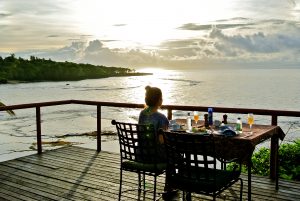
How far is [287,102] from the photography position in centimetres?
6306

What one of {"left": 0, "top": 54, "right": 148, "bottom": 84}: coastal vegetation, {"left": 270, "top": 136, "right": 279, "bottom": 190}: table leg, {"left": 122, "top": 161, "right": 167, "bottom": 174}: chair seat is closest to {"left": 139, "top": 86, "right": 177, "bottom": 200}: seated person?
{"left": 122, "top": 161, "right": 167, "bottom": 174}: chair seat

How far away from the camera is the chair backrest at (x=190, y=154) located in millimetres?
3176

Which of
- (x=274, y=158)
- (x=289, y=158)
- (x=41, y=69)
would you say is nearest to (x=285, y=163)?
(x=289, y=158)

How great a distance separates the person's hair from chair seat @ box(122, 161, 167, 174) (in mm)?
614

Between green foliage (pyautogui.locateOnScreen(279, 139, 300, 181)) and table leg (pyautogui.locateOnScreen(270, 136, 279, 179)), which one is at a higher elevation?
table leg (pyautogui.locateOnScreen(270, 136, 279, 179))

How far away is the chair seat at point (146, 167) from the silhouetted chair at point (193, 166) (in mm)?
434

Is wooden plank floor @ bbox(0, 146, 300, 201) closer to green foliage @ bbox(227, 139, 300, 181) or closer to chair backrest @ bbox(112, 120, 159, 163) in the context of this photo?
chair backrest @ bbox(112, 120, 159, 163)

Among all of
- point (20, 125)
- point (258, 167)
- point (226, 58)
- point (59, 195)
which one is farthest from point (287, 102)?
point (59, 195)

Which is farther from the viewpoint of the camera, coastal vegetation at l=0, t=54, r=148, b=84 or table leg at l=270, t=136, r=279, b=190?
coastal vegetation at l=0, t=54, r=148, b=84

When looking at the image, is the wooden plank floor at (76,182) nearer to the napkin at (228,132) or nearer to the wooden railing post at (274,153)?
the wooden railing post at (274,153)

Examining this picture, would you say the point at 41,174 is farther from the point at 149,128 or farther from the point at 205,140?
the point at 205,140

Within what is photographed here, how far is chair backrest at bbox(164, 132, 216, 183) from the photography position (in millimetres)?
3176

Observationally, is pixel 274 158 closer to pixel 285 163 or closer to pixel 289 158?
pixel 285 163

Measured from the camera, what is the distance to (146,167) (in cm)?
400
